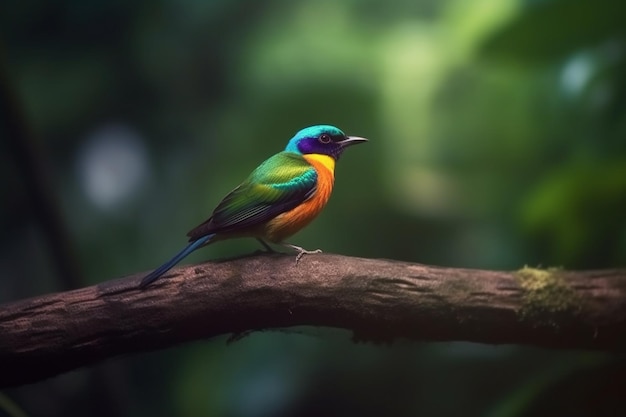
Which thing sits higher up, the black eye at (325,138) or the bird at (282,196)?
the black eye at (325,138)

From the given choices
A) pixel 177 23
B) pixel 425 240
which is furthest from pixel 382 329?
pixel 177 23

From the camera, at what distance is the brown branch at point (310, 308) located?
1087 millimetres

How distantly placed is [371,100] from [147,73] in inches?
17.8

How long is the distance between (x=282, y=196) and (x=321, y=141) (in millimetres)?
118

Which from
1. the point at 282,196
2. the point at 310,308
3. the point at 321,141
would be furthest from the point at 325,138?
the point at 310,308

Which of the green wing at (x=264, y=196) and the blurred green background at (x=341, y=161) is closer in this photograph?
the green wing at (x=264, y=196)

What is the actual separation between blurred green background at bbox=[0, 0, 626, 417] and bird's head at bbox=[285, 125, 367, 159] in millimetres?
145

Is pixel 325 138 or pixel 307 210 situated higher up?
pixel 325 138

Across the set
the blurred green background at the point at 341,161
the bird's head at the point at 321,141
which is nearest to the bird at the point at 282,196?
the bird's head at the point at 321,141

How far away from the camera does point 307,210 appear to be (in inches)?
46.9

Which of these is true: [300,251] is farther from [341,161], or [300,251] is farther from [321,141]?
[341,161]

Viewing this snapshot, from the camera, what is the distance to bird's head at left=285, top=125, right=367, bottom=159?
1.23 meters

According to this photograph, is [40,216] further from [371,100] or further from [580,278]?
[580,278]

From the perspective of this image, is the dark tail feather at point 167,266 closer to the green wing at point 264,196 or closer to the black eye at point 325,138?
the green wing at point 264,196
